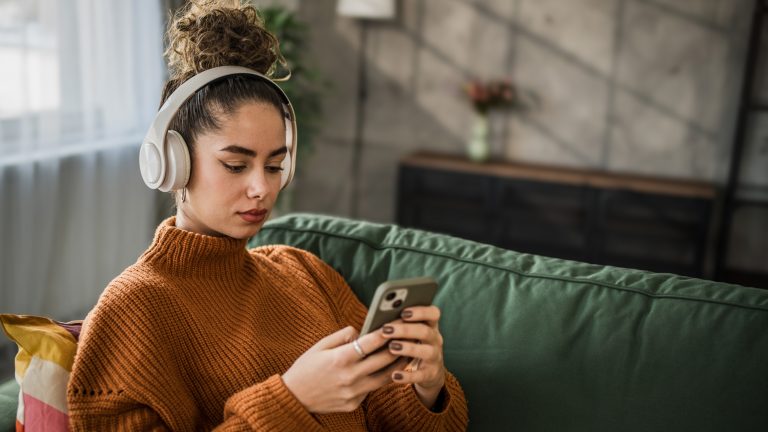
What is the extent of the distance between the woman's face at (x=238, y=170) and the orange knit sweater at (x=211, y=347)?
0.05m

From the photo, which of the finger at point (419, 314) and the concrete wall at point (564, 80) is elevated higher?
the concrete wall at point (564, 80)

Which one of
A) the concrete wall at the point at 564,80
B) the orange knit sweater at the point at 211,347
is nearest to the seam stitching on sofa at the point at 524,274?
the orange knit sweater at the point at 211,347

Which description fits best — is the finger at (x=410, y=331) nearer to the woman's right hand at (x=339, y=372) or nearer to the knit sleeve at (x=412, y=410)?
the woman's right hand at (x=339, y=372)

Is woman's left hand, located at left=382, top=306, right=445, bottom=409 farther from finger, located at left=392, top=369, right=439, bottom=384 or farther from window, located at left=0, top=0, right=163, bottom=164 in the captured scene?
window, located at left=0, top=0, right=163, bottom=164

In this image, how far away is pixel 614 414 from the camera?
1.34 m

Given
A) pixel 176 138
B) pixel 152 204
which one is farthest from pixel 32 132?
pixel 176 138

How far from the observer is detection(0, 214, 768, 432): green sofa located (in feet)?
4.31

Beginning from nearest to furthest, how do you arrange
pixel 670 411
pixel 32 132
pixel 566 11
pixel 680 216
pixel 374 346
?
pixel 374 346 → pixel 670 411 → pixel 32 132 → pixel 680 216 → pixel 566 11

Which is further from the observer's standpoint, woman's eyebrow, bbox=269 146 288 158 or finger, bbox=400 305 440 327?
woman's eyebrow, bbox=269 146 288 158

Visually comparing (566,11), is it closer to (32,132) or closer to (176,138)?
(32,132)

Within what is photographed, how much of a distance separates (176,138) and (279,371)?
434mm

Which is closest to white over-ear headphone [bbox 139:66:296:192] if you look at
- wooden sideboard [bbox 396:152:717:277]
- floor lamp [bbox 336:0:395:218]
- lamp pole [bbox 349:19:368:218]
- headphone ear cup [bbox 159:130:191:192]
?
headphone ear cup [bbox 159:130:191:192]

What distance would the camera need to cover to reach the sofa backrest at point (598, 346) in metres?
1.31

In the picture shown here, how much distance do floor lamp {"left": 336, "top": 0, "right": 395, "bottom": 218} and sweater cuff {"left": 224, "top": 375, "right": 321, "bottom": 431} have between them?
3369 millimetres
